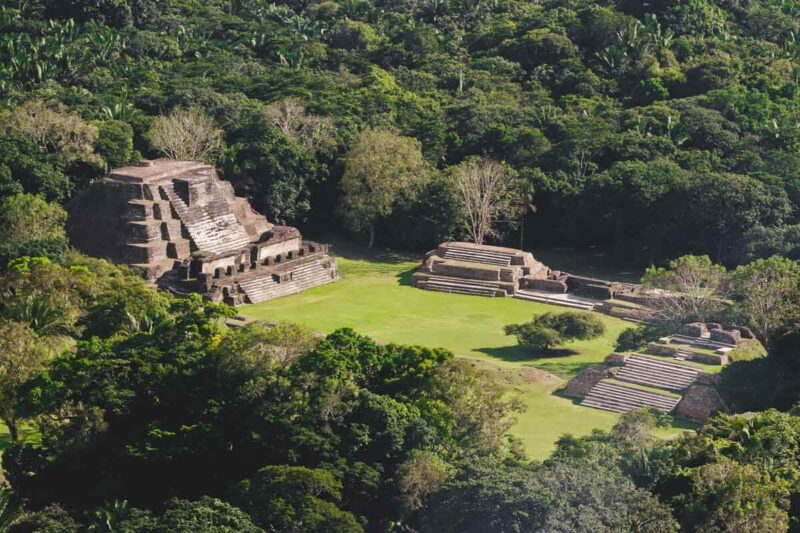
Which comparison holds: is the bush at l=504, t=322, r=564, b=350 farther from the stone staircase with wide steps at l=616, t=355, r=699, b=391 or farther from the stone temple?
the stone temple

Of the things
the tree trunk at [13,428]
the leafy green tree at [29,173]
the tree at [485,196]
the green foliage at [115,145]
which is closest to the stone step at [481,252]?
the tree at [485,196]

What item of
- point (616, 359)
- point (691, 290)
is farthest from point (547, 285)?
point (616, 359)

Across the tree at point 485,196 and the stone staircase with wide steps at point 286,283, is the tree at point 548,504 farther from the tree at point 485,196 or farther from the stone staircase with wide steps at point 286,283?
the tree at point 485,196

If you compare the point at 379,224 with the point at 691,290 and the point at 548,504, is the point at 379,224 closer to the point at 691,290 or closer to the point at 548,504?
the point at 691,290

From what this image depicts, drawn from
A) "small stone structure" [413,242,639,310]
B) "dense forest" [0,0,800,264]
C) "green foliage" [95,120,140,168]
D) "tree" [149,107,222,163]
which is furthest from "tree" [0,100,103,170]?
"small stone structure" [413,242,639,310]

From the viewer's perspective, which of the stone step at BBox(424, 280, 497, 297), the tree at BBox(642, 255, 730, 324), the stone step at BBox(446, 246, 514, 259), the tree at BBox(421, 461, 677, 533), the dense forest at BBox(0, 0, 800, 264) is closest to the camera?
the tree at BBox(421, 461, 677, 533)

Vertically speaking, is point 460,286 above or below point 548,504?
above
